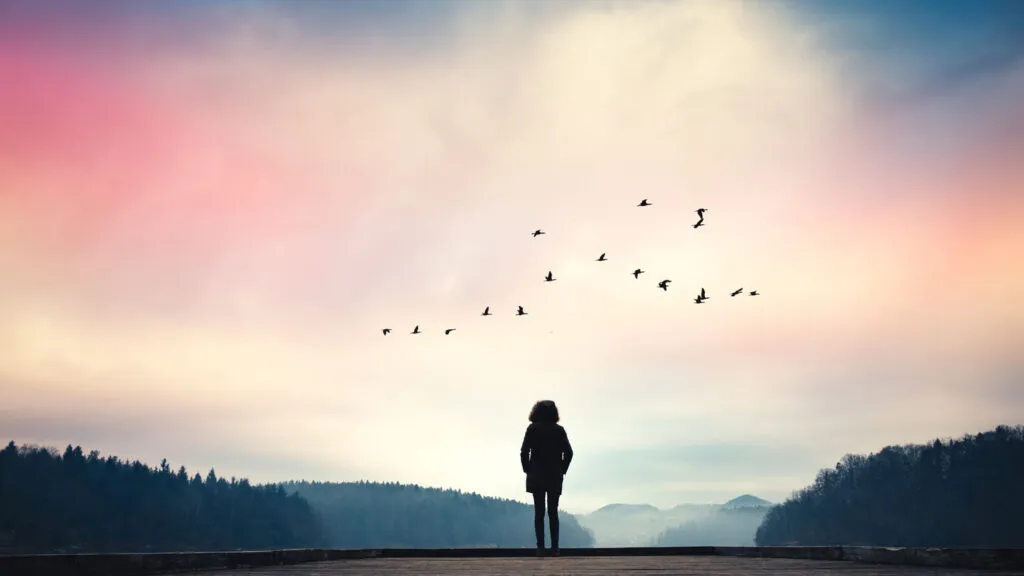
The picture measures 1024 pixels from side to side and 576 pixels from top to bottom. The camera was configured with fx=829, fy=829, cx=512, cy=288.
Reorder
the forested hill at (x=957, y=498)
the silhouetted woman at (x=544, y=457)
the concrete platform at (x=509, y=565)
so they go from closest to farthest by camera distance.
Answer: the concrete platform at (x=509, y=565), the silhouetted woman at (x=544, y=457), the forested hill at (x=957, y=498)

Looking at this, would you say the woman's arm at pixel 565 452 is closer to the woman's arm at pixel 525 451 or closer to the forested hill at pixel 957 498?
the woman's arm at pixel 525 451

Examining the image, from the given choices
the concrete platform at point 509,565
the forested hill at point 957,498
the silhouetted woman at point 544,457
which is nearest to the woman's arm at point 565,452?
the silhouetted woman at point 544,457

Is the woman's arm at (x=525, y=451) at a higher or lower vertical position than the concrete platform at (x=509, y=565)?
higher

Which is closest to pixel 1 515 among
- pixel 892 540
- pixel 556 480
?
pixel 892 540

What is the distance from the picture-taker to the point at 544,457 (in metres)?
16.9

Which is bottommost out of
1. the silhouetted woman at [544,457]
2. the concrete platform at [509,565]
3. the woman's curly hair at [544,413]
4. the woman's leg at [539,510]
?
the concrete platform at [509,565]

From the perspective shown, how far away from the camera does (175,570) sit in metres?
9.84

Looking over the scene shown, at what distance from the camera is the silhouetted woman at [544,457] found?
55.2 feet

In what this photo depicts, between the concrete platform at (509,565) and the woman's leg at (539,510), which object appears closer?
the concrete platform at (509,565)

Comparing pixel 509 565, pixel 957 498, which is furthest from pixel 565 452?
pixel 957 498

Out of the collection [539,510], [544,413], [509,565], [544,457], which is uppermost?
[544,413]

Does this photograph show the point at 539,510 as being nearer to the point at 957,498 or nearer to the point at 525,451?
the point at 525,451

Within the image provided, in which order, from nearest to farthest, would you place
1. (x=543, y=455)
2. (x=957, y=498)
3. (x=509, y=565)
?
(x=509, y=565) < (x=543, y=455) < (x=957, y=498)

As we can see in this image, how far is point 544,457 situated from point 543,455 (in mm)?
51
